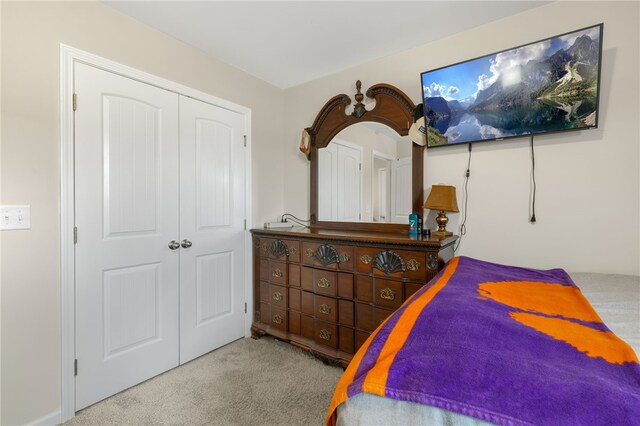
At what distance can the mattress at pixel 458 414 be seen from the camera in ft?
2.01

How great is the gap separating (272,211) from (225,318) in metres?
1.14

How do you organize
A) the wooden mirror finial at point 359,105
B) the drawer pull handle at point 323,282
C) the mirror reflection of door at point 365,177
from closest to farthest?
the drawer pull handle at point 323,282, the mirror reflection of door at point 365,177, the wooden mirror finial at point 359,105

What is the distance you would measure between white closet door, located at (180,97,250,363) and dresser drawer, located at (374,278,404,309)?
1379mm

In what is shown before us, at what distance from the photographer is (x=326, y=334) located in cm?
224

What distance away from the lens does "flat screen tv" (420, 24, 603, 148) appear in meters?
1.64

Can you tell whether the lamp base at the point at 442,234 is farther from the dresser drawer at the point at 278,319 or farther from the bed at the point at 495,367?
the dresser drawer at the point at 278,319

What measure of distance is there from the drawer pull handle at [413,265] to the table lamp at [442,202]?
302mm

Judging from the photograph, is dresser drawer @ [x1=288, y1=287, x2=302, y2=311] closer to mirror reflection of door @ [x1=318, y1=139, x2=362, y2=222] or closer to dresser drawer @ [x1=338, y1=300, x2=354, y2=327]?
dresser drawer @ [x1=338, y1=300, x2=354, y2=327]

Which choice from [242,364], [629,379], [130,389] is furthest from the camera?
[242,364]

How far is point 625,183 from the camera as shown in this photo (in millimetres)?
1670

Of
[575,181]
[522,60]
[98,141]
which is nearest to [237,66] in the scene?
[98,141]

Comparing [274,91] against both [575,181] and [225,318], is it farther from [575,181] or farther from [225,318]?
[575,181]

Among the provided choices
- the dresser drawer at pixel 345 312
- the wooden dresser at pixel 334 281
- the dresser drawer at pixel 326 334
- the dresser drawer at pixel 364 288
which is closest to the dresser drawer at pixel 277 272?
the wooden dresser at pixel 334 281

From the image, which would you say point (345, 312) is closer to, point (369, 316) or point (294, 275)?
point (369, 316)
